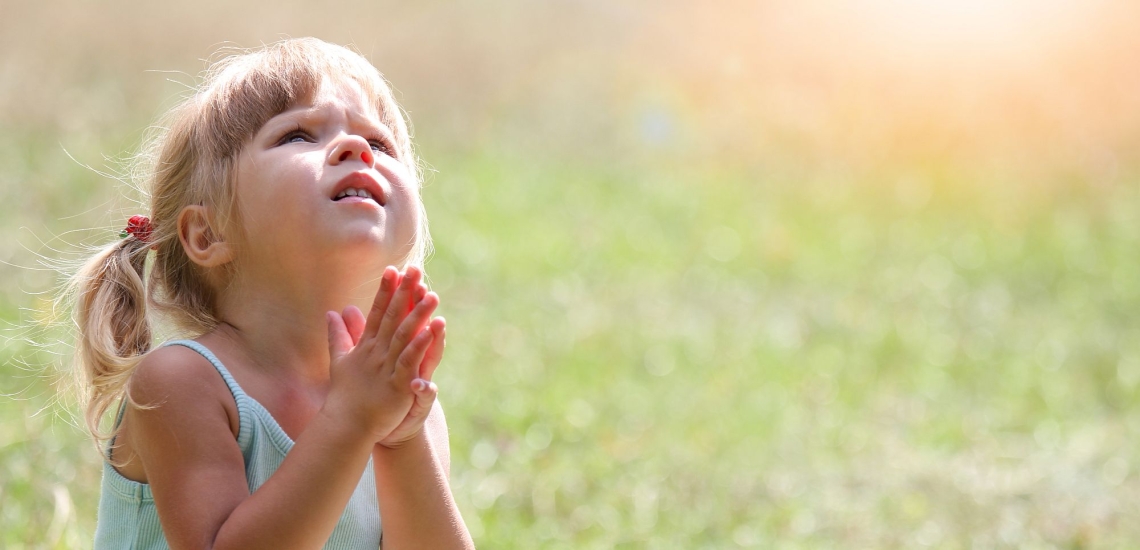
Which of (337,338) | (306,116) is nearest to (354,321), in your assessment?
(337,338)

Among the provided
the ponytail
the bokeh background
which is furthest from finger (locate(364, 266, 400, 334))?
the bokeh background

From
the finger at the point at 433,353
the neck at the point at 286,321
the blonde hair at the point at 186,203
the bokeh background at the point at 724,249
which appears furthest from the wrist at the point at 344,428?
the bokeh background at the point at 724,249

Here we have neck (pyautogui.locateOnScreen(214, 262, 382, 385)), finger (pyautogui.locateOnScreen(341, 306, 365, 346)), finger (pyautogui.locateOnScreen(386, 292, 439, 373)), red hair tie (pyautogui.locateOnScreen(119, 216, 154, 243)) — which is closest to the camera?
finger (pyautogui.locateOnScreen(386, 292, 439, 373))

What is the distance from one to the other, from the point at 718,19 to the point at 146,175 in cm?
878

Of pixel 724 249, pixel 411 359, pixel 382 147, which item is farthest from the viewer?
pixel 724 249

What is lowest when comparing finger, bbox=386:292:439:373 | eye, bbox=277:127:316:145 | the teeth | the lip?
finger, bbox=386:292:439:373

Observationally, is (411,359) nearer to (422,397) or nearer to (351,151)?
(422,397)

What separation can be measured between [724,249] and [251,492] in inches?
214

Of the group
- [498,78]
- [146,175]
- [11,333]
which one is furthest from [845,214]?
[146,175]

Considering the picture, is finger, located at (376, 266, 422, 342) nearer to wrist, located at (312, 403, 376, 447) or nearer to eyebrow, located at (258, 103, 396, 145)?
wrist, located at (312, 403, 376, 447)

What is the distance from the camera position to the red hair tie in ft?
6.09

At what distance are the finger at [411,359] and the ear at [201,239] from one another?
42 centimetres

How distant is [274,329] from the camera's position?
1.72m

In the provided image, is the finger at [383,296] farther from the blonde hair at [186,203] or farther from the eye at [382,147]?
the eye at [382,147]
